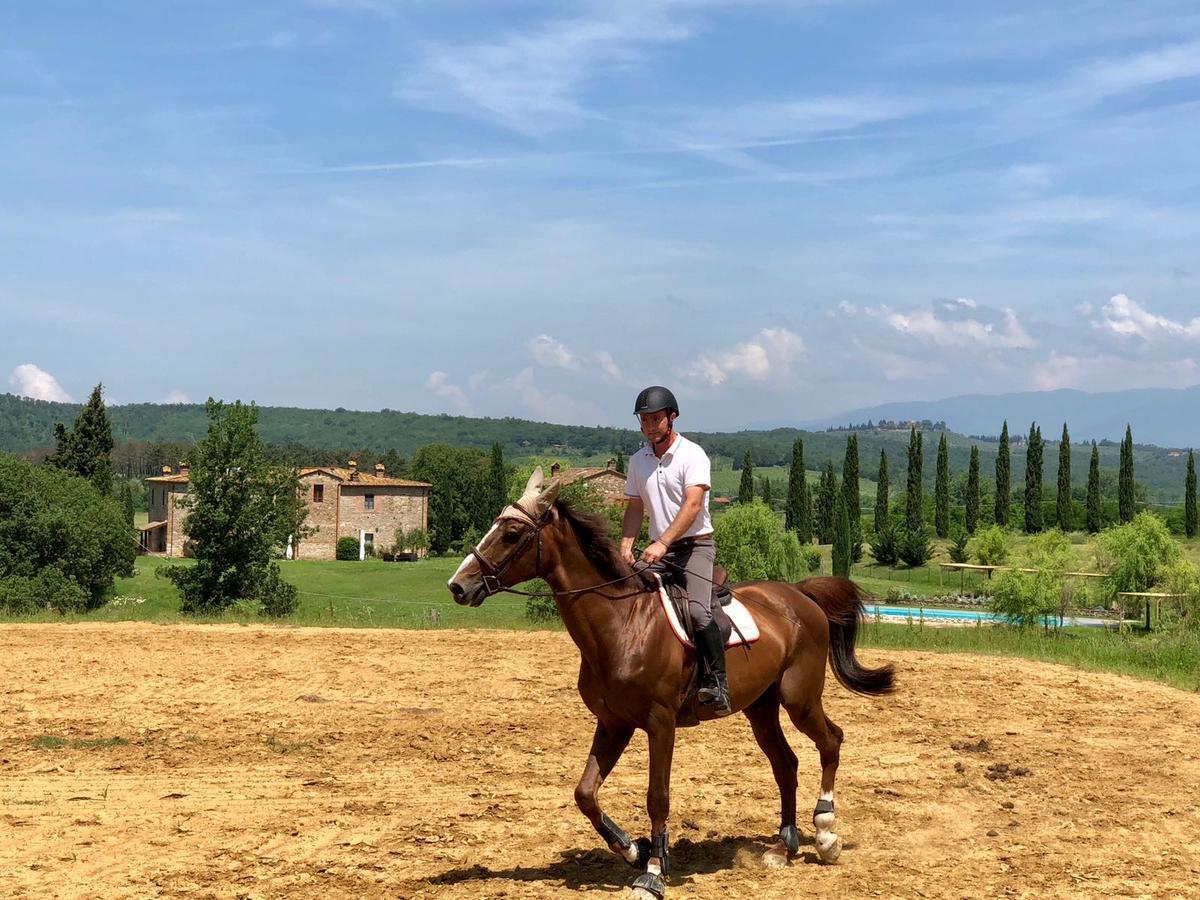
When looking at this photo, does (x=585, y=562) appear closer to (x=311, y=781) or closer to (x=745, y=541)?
(x=311, y=781)

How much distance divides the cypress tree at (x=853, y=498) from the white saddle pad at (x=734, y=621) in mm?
82647

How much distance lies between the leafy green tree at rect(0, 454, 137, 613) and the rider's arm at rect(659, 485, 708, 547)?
34.9m

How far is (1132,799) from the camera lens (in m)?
10.1

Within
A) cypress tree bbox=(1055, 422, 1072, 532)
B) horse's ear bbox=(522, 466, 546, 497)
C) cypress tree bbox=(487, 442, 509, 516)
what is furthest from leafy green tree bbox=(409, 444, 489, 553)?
horse's ear bbox=(522, 466, 546, 497)

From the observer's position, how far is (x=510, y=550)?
715 centimetres

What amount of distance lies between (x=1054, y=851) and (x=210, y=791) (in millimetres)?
7007

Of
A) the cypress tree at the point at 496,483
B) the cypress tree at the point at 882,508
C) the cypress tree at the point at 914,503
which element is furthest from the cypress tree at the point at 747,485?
the cypress tree at the point at 496,483

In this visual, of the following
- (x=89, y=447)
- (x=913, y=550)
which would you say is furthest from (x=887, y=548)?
(x=89, y=447)

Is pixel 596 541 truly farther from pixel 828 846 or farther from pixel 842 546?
pixel 842 546

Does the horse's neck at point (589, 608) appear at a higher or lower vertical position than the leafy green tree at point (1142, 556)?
higher

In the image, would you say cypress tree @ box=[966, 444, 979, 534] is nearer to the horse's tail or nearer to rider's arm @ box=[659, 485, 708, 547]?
the horse's tail

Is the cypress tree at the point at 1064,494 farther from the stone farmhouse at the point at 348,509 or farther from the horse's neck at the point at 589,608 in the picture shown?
the horse's neck at the point at 589,608

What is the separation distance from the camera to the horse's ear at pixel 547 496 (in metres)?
7.27

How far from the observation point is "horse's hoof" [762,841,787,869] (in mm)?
7988
